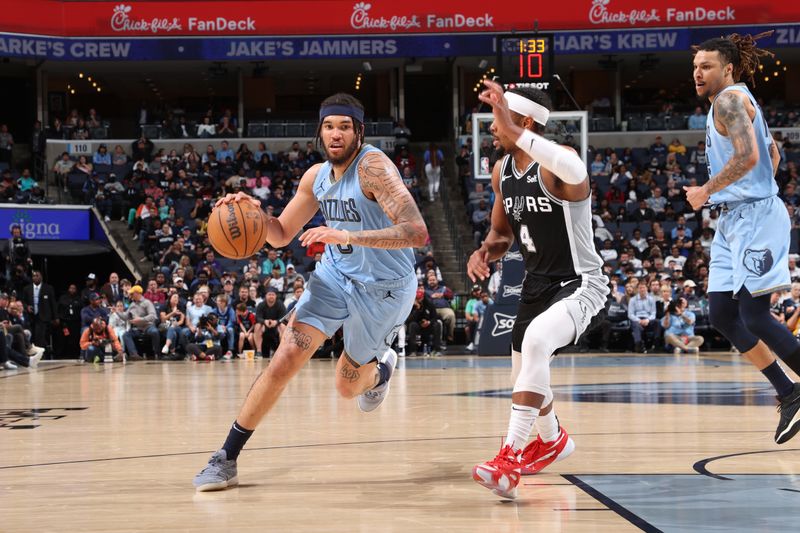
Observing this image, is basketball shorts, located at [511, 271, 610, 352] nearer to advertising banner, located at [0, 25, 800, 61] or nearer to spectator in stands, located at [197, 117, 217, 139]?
advertising banner, located at [0, 25, 800, 61]

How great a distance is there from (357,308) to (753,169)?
223 centimetres

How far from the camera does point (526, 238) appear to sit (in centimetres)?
533

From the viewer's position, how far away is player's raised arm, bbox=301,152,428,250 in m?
5.21

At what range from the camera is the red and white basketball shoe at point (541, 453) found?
538cm

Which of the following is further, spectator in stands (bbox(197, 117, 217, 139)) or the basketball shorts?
spectator in stands (bbox(197, 117, 217, 139))

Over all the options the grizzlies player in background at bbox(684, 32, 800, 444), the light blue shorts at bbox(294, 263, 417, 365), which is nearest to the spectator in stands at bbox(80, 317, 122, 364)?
the light blue shorts at bbox(294, 263, 417, 365)

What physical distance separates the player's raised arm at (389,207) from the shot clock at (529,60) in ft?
38.9

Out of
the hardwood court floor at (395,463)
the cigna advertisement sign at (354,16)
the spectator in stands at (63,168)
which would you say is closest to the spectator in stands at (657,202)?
the cigna advertisement sign at (354,16)

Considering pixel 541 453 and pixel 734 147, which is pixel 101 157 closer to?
pixel 541 453

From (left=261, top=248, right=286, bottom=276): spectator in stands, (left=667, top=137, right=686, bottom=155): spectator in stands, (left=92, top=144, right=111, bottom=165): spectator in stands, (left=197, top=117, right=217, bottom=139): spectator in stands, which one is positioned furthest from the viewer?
(left=197, top=117, right=217, bottom=139): spectator in stands

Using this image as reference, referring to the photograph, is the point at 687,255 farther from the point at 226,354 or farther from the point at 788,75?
the point at 788,75

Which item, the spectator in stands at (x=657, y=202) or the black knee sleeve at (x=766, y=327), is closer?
the black knee sleeve at (x=766, y=327)

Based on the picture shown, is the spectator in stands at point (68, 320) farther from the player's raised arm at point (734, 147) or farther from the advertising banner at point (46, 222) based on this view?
the player's raised arm at point (734, 147)

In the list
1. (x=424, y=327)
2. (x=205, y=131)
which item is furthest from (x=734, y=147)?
(x=205, y=131)
